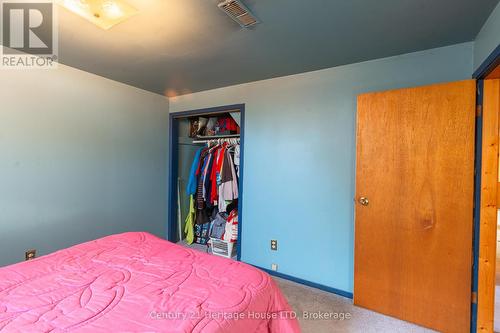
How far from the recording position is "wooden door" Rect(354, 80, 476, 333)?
1649mm

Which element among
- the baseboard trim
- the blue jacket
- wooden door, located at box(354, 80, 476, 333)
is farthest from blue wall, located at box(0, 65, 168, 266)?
wooden door, located at box(354, 80, 476, 333)

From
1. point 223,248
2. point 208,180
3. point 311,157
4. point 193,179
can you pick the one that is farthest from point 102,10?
point 223,248

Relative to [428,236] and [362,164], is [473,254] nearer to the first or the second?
[428,236]

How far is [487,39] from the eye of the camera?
1458mm

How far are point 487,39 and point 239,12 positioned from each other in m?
1.55

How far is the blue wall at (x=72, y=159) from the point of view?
1.97 m

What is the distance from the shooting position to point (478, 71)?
5.10 ft

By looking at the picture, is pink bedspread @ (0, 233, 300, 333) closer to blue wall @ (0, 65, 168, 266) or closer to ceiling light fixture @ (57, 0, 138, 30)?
blue wall @ (0, 65, 168, 266)

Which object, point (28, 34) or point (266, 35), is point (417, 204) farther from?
point (28, 34)

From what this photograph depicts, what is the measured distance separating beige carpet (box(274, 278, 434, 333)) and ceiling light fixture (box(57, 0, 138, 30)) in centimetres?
240

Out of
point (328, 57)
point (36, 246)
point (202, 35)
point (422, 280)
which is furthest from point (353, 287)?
point (36, 246)

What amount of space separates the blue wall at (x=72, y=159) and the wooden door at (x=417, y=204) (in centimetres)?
250

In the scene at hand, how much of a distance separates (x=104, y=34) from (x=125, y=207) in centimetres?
Result: 187

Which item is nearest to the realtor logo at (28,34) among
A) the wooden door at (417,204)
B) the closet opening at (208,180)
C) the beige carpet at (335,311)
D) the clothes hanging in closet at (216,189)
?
the closet opening at (208,180)
